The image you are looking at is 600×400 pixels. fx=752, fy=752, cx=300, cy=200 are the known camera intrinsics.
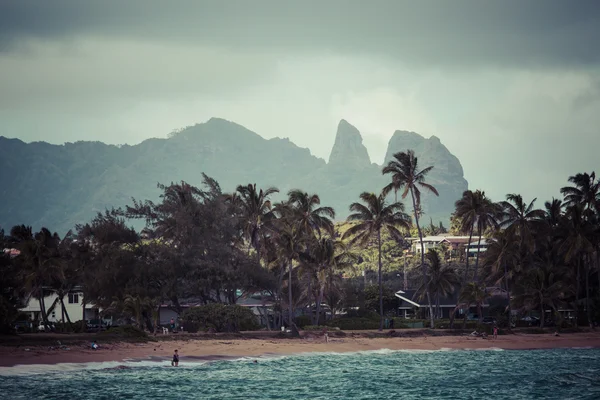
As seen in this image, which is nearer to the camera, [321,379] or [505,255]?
[321,379]

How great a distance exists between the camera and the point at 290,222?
8888 cm

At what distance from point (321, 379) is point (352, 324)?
3797 centimetres

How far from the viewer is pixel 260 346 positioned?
7031cm

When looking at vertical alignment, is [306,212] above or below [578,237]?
above

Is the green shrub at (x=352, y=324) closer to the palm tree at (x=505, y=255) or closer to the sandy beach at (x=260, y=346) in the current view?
the sandy beach at (x=260, y=346)

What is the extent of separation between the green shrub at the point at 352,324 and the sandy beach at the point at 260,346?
787cm

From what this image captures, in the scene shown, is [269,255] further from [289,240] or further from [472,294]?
[472,294]

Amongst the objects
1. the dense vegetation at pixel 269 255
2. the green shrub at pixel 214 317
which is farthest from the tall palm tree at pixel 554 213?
the green shrub at pixel 214 317

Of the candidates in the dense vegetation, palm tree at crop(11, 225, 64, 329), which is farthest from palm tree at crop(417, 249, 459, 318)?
palm tree at crop(11, 225, 64, 329)

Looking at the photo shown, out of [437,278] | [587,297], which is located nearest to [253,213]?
[437,278]

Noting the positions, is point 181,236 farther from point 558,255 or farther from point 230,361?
point 558,255

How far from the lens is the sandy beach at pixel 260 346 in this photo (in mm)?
55156

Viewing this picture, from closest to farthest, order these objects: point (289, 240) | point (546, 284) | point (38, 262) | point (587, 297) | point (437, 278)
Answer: point (38, 262) < point (289, 240) < point (437, 278) < point (546, 284) < point (587, 297)

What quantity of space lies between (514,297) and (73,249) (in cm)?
5352
